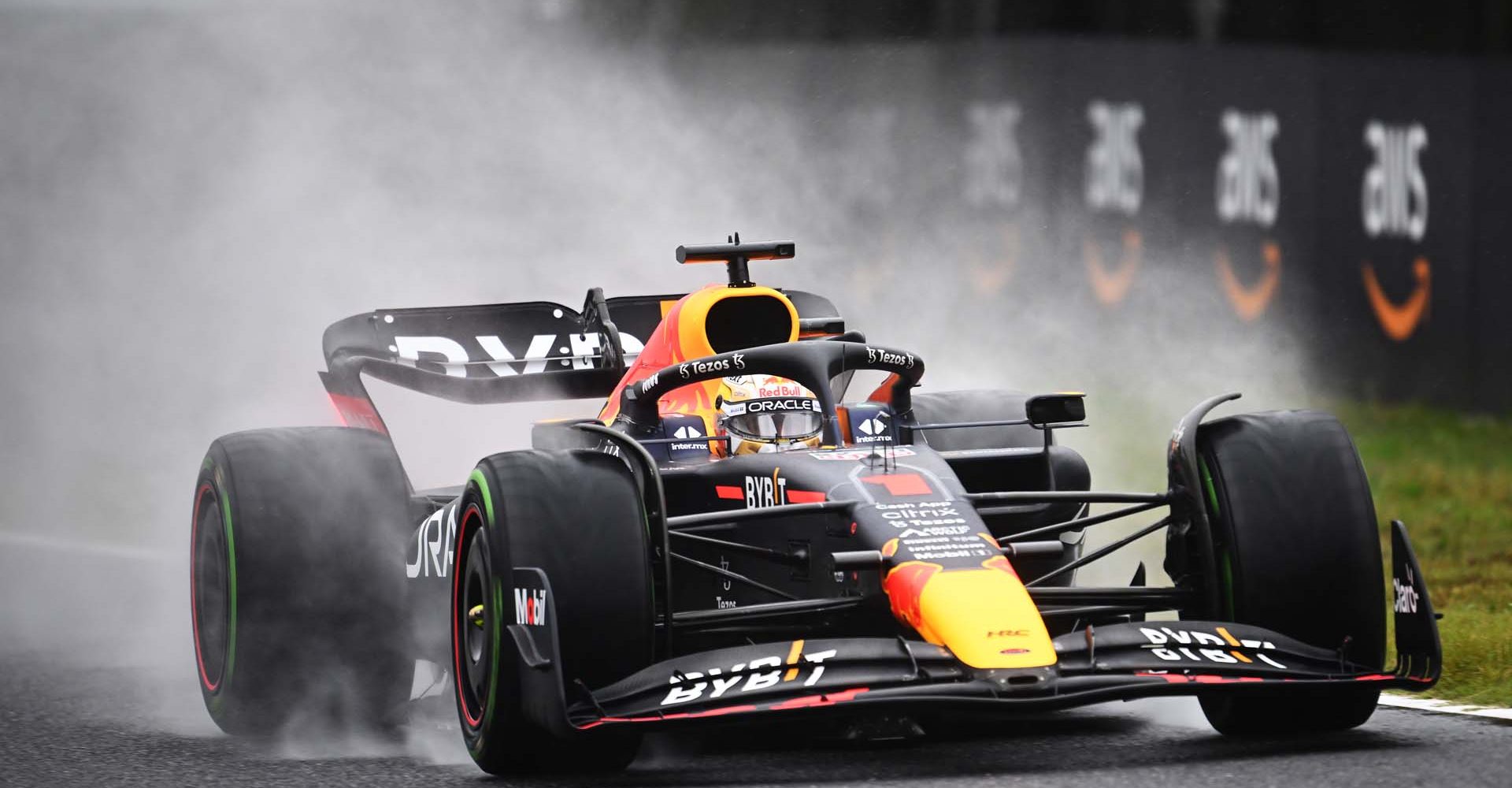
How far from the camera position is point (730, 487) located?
6.39 metres

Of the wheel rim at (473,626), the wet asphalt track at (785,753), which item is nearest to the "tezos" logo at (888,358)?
the wet asphalt track at (785,753)

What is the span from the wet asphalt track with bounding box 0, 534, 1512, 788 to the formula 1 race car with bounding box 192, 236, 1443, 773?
17 centimetres

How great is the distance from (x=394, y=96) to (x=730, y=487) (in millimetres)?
8537

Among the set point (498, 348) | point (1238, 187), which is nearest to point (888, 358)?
point (498, 348)

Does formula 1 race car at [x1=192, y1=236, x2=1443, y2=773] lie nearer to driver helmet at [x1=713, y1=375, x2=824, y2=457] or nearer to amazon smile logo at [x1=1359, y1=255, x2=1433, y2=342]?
driver helmet at [x1=713, y1=375, x2=824, y2=457]

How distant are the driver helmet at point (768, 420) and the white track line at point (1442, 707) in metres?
1.92

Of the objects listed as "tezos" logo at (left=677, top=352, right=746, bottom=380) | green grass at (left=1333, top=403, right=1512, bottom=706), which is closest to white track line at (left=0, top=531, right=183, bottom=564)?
"tezos" logo at (left=677, top=352, right=746, bottom=380)

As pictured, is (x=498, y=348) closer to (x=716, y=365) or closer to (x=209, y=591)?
(x=209, y=591)

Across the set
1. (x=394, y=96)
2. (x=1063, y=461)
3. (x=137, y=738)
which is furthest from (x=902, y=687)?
(x=394, y=96)

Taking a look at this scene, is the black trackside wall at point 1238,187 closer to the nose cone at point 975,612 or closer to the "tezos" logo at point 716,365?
the "tezos" logo at point 716,365

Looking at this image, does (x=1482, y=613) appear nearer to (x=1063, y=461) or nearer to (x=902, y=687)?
(x=1063, y=461)

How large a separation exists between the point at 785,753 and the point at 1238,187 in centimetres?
1199

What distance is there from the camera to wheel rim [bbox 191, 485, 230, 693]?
700 cm

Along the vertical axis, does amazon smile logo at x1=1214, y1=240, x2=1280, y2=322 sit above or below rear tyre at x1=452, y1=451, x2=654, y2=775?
above
